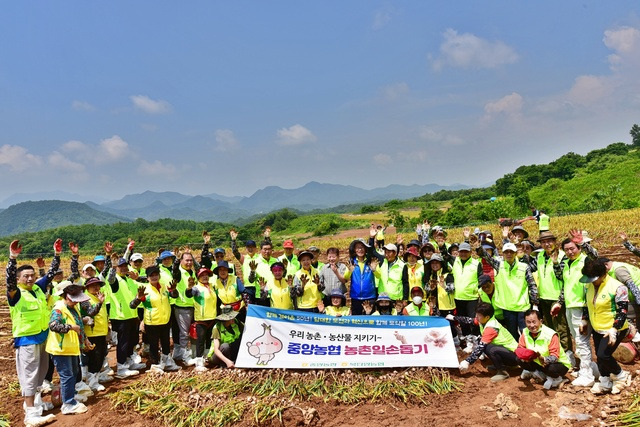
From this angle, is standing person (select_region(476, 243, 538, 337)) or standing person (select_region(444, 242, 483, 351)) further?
standing person (select_region(444, 242, 483, 351))

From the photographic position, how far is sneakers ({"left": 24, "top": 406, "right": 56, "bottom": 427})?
18.3 feet

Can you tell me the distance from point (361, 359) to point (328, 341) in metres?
0.67

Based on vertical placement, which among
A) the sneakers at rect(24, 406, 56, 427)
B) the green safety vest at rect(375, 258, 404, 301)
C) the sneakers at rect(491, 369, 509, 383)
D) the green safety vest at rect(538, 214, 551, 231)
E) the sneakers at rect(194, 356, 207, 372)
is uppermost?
the green safety vest at rect(538, 214, 551, 231)

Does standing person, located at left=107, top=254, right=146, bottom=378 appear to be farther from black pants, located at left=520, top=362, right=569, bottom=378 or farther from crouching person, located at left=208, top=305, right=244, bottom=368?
black pants, located at left=520, top=362, right=569, bottom=378

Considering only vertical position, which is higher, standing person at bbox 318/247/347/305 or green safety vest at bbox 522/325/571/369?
standing person at bbox 318/247/347/305

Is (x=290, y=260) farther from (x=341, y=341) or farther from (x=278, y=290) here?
(x=341, y=341)

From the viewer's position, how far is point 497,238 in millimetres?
27188

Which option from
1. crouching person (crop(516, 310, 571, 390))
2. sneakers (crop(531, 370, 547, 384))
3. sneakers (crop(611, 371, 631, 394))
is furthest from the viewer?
sneakers (crop(531, 370, 547, 384))

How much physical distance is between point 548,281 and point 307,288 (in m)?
4.40

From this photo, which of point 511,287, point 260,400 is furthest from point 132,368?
point 511,287

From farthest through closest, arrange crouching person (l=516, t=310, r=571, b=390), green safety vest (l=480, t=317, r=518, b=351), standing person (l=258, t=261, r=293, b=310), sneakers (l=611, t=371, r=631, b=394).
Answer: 1. standing person (l=258, t=261, r=293, b=310)
2. green safety vest (l=480, t=317, r=518, b=351)
3. crouching person (l=516, t=310, r=571, b=390)
4. sneakers (l=611, t=371, r=631, b=394)

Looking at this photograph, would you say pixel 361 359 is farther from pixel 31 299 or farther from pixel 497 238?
pixel 497 238

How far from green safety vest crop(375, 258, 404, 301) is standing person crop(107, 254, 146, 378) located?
4.83 meters

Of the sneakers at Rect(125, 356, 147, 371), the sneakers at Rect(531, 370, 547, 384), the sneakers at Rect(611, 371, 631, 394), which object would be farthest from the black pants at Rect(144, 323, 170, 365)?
the sneakers at Rect(611, 371, 631, 394)
